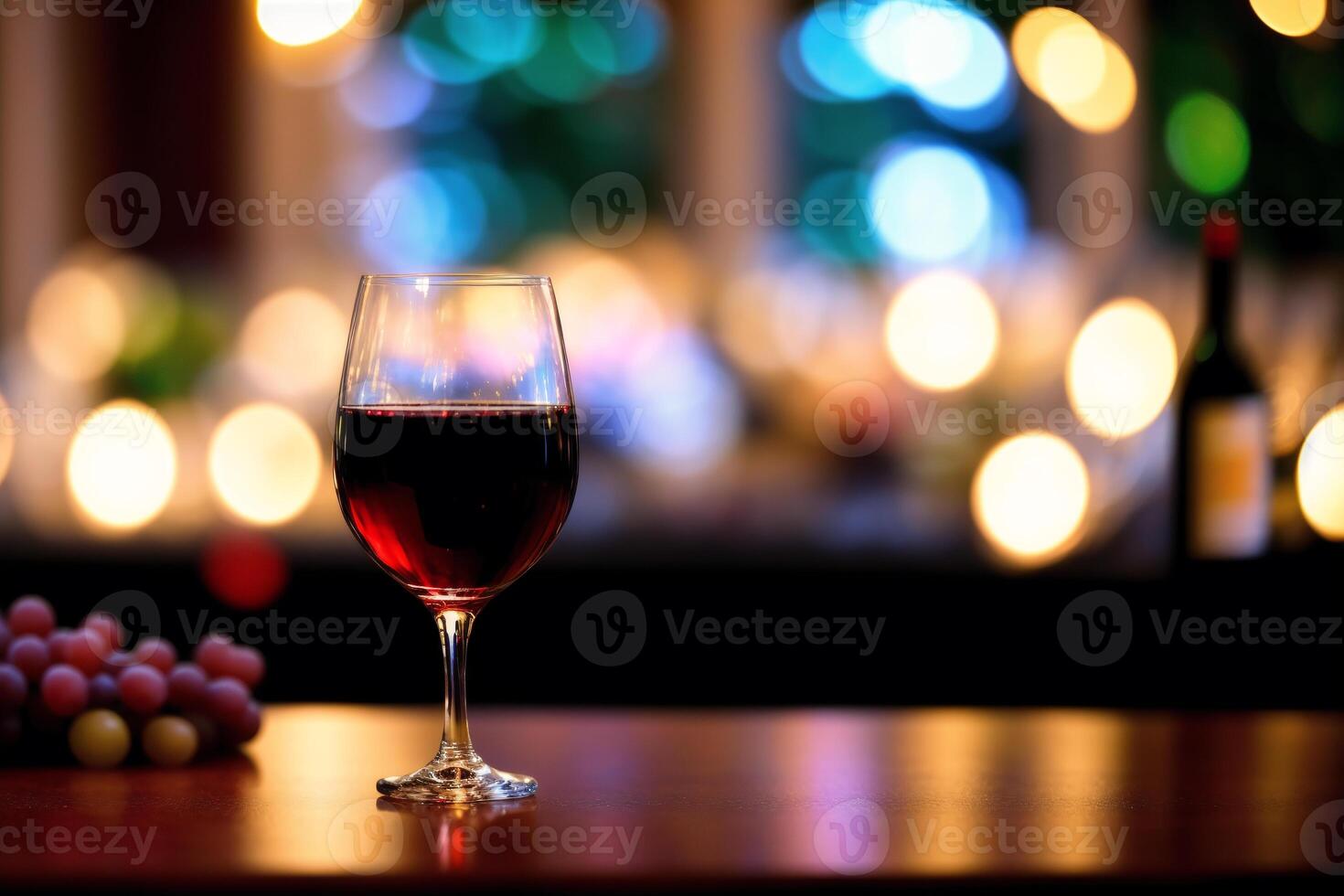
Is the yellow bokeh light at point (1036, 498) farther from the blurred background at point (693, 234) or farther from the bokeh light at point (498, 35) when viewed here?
the bokeh light at point (498, 35)

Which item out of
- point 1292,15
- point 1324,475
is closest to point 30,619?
point 1324,475

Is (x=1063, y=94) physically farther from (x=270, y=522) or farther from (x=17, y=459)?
(x=17, y=459)

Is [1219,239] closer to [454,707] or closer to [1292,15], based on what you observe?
[454,707]

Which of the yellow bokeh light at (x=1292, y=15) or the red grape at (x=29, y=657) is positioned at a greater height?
the yellow bokeh light at (x=1292, y=15)

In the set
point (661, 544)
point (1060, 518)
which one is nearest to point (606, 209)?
point (661, 544)

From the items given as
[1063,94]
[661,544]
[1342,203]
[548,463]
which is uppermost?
[1063,94]

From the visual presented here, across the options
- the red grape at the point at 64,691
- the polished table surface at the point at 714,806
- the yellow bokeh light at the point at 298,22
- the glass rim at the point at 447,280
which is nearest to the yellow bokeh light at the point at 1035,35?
the yellow bokeh light at the point at 298,22
